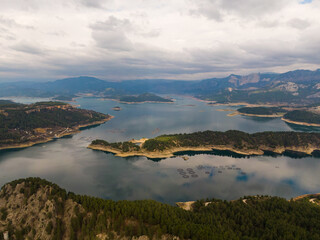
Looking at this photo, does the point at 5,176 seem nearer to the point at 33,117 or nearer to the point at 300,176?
the point at 33,117

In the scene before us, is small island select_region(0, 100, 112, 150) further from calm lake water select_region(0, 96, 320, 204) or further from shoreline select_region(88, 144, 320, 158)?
shoreline select_region(88, 144, 320, 158)

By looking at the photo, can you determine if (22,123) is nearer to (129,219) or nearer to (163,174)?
(163,174)

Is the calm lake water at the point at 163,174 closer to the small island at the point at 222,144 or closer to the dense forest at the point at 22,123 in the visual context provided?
the small island at the point at 222,144

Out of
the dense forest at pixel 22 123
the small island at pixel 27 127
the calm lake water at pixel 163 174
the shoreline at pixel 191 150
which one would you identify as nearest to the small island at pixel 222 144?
the shoreline at pixel 191 150

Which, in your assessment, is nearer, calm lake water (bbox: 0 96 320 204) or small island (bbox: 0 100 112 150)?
calm lake water (bbox: 0 96 320 204)

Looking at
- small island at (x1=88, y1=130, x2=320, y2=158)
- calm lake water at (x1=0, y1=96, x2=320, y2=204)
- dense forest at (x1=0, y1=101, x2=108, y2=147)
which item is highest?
dense forest at (x1=0, y1=101, x2=108, y2=147)

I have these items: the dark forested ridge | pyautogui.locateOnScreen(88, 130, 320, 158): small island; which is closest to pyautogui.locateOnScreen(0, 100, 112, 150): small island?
pyautogui.locateOnScreen(88, 130, 320, 158): small island
